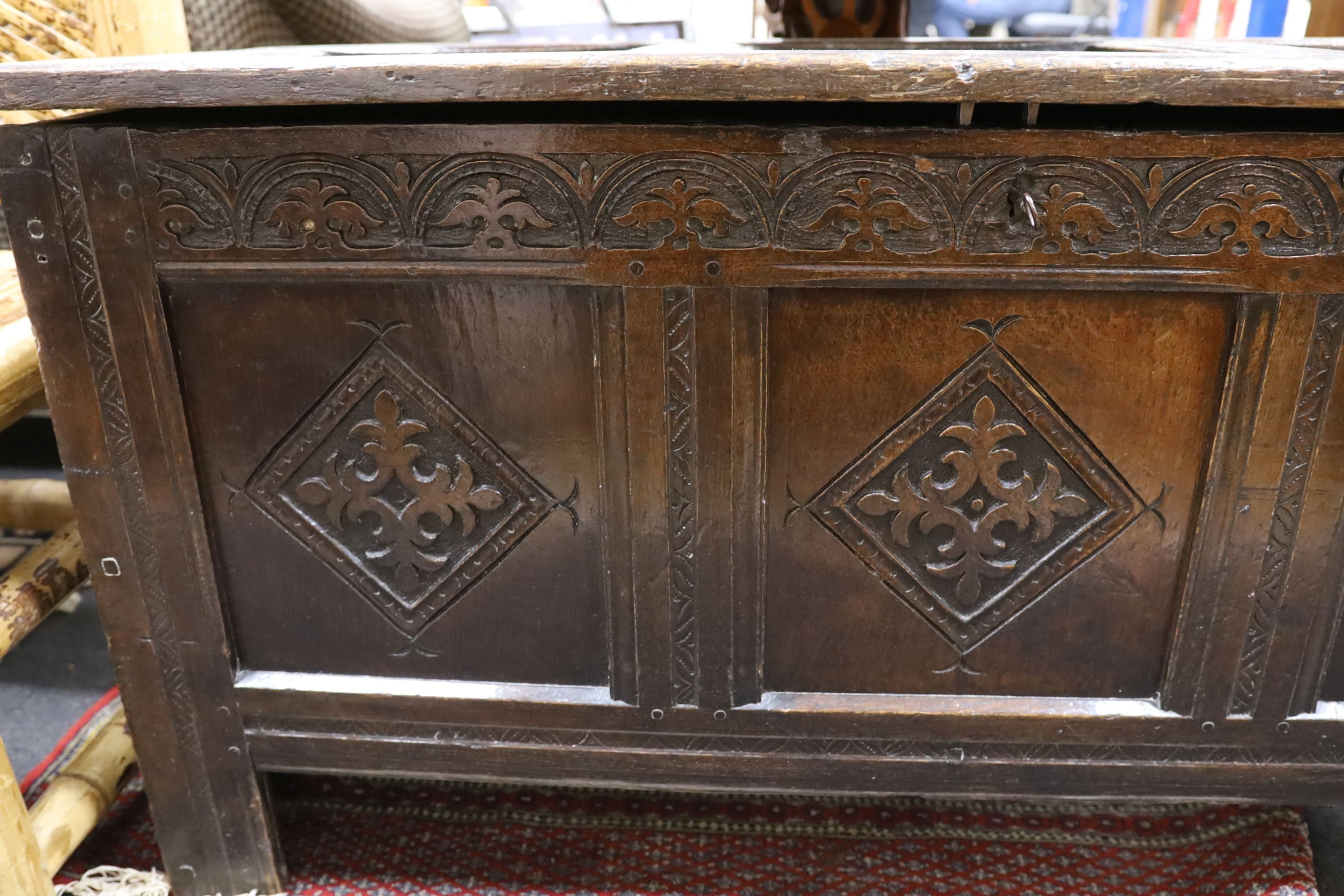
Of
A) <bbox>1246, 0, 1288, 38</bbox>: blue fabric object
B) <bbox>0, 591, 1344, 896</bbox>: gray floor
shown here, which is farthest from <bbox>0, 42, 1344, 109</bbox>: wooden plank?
<bbox>1246, 0, 1288, 38</bbox>: blue fabric object

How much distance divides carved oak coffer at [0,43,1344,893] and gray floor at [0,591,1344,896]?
0.47 metres

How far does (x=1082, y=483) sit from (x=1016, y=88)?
0.43m

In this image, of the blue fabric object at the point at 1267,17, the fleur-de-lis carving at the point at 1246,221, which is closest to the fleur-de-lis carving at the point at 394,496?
the fleur-de-lis carving at the point at 1246,221

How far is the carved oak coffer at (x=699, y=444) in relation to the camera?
2.92 ft

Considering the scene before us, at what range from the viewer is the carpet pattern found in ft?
4.07

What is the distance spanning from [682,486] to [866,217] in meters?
0.33

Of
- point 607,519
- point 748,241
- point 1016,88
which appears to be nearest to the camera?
point 1016,88

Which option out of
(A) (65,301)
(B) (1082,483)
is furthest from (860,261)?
(A) (65,301)

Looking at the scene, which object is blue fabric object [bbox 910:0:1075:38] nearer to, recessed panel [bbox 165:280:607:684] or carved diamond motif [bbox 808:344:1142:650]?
carved diamond motif [bbox 808:344:1142:650]

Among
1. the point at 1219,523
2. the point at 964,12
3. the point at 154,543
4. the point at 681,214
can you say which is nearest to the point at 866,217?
the point at 681,214

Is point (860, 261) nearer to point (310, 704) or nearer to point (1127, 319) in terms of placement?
point (1127, 319)

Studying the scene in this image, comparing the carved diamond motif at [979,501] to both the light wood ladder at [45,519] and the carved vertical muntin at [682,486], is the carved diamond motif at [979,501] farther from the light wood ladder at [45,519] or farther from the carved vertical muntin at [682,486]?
the light wood ladder at [45,519]

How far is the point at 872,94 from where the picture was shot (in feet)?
2.60

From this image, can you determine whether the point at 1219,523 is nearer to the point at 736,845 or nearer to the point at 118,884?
the point at 736,845
